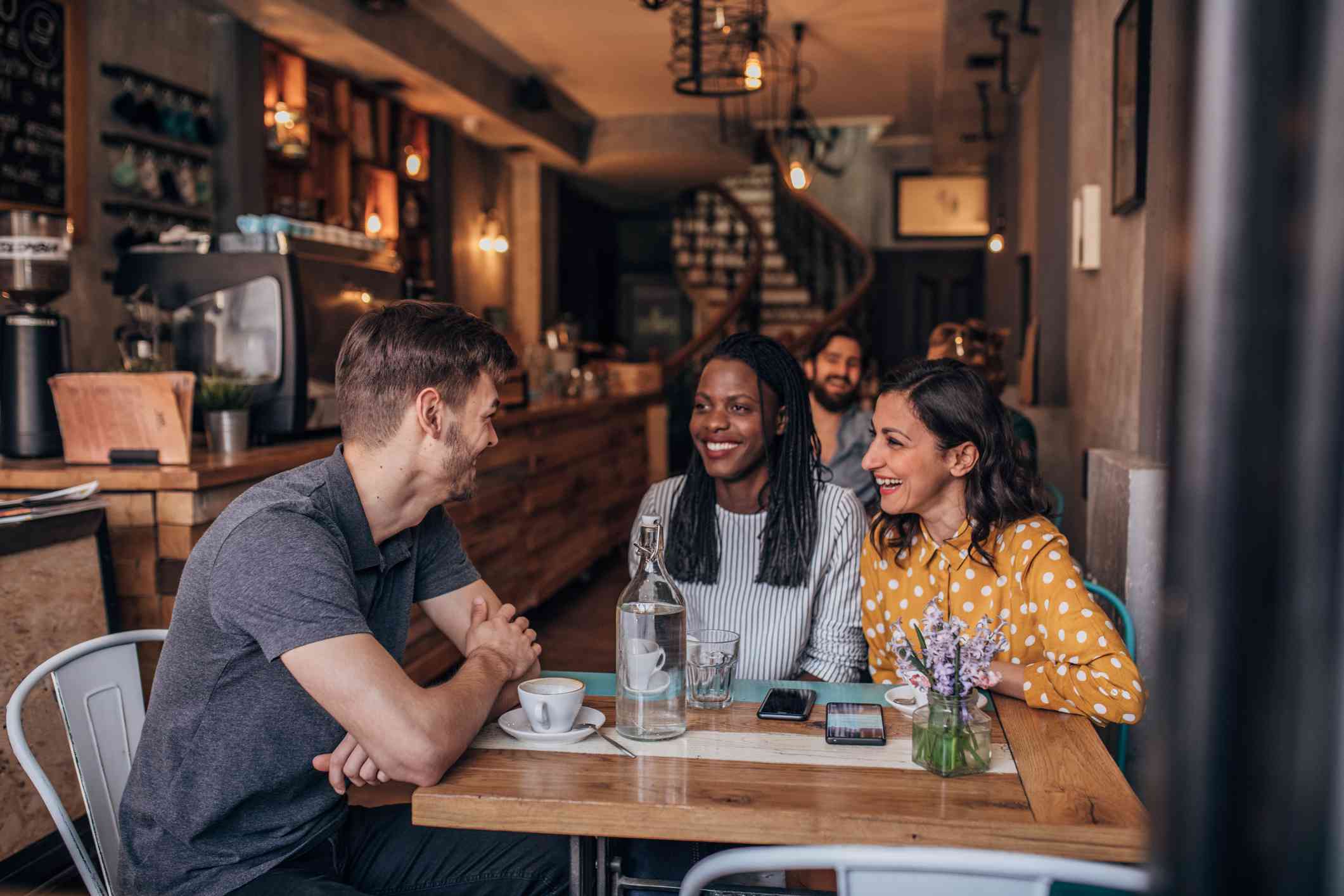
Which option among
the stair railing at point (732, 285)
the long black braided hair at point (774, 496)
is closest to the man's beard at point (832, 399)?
the long black braided hair at point (774, 496)

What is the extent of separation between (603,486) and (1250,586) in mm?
6549

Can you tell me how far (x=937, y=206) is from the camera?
43.5 feet

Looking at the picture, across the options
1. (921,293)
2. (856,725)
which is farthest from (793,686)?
(921,293)

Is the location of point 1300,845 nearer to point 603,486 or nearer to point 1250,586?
point 1250,586

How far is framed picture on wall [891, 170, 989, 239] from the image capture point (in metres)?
13.2

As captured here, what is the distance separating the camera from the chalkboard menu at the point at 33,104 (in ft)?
14.5

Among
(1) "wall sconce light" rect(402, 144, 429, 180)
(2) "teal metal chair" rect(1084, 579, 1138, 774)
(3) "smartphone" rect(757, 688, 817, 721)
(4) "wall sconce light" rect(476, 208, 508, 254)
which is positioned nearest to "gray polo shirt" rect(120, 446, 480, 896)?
(3) "smartphone" rect(757, 688, 817, 721)

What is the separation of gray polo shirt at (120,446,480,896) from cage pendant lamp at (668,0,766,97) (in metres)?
4.07

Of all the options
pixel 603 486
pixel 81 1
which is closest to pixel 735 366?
pixel 81 1

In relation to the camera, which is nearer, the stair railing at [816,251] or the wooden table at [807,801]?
the wooden table at [807,801]

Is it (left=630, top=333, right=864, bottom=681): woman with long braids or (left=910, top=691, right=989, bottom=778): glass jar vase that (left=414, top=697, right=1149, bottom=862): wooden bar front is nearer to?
(left=910, top=691, right=989, bottom=778): glass jar vase

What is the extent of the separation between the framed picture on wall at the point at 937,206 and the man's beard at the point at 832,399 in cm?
936

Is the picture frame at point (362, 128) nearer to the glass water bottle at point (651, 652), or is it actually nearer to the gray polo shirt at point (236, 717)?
the gray polo shirt at point (236, 717)

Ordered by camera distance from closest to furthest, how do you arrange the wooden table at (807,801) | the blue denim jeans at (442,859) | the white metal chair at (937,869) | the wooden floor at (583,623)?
1. the white metal chair at (937,869)
2. the wooden table at (807,801)
3. the blue denim jeans at (442,859)
4. the wooden floor at (583,623)
